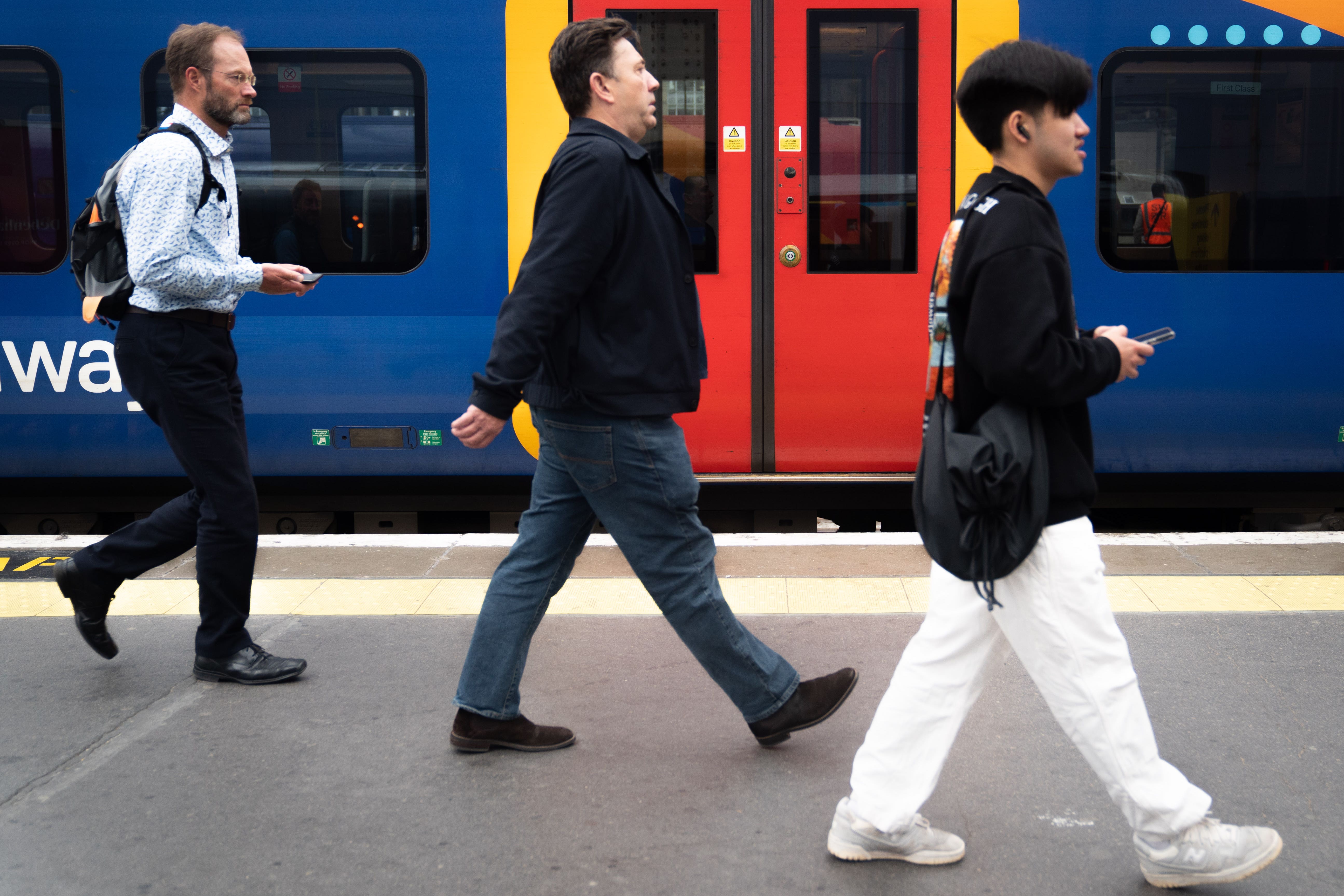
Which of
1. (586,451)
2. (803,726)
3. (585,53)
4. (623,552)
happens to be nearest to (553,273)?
(586,451)

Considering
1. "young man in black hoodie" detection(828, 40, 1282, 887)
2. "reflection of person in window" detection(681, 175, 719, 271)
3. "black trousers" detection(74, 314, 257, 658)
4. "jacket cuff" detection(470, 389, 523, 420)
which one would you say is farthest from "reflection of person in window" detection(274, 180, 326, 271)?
"young man in black hoodie" detection(828, 40, 1282, 887)

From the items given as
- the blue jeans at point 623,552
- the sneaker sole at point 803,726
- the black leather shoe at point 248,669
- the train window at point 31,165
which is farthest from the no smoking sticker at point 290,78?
the sneaker sole at point 803,726

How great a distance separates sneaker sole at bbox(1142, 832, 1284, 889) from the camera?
227 centimetres

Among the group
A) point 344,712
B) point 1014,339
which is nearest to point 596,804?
point 344,712

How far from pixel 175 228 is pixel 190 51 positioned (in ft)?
1.75

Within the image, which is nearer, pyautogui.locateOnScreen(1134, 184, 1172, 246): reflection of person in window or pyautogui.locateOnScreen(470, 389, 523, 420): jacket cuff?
pyautogui.locateOnScreen(470, 389, 523, 420): jacket cuff

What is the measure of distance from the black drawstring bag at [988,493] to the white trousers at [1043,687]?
7 centimetres

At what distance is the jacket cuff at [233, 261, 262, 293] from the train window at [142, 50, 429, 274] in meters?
2.29

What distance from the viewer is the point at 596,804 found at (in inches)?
110

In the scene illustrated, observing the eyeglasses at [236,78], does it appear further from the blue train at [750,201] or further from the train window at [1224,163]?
the train window at [1224,163]

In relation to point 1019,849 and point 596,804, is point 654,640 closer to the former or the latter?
point 596,804

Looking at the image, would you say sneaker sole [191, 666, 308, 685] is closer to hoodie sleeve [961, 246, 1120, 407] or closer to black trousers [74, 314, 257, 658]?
black trousers [74, 314, 257, 658]

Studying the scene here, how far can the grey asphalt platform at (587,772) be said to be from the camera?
248cm

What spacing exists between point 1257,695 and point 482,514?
3979 mm
